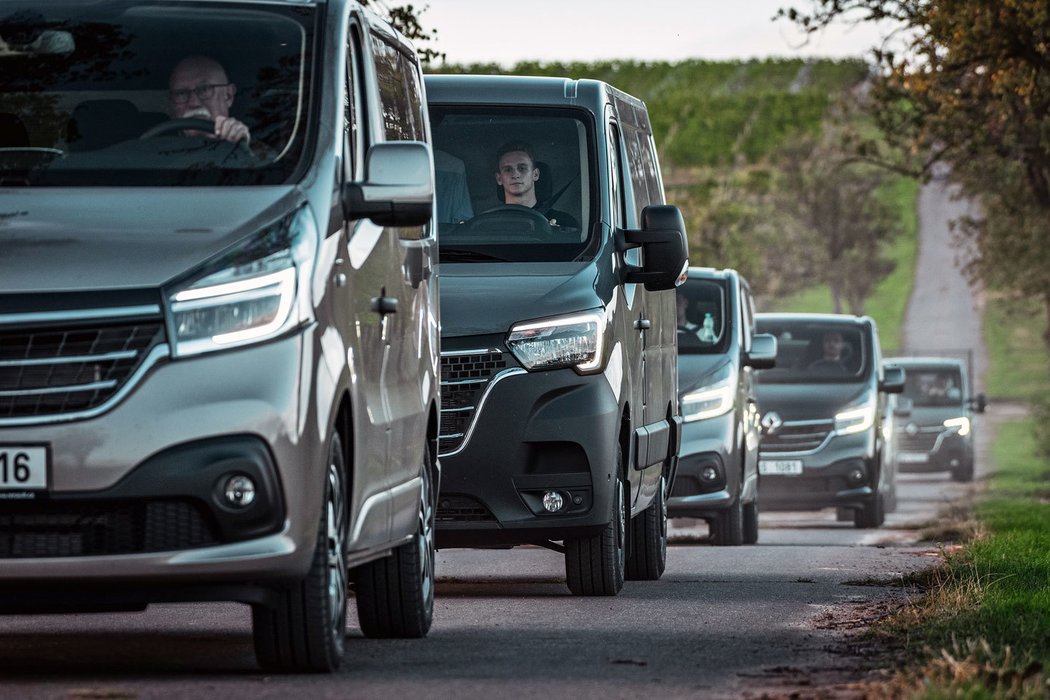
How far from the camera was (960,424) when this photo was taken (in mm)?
41719

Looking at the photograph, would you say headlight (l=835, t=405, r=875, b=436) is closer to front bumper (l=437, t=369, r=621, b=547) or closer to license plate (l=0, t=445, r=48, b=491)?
front bumper (l=437, t=369, r=621, b=547)

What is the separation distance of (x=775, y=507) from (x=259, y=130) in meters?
17.0

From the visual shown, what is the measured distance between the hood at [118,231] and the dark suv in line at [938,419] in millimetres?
34958

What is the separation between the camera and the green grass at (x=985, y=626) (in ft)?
22.2

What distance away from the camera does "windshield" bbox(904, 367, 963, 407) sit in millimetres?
42094

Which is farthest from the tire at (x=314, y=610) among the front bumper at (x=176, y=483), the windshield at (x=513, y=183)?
the windshield at (x=513, y=183)

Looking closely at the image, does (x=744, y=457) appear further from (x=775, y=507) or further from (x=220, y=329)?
(x=220, y=329)

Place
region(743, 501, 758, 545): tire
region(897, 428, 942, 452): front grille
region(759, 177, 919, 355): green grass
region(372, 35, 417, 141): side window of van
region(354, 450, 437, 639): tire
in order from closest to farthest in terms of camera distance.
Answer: region(372, 35, 417, 141): side window of van → region(354, 450, 437, 639): tire → region(743, 501, 758, 545): tire → region(897, 428, 942, 452): front grille → region(759, 177, 919, 355): green grass

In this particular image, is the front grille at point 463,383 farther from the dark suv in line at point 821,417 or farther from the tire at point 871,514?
the tire at point 871,514

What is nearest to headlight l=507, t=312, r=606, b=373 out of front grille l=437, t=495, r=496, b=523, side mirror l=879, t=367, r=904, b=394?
front grille l=437, t=495, r=496, b=523

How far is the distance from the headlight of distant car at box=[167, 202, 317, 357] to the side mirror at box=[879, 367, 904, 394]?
17.2 meters

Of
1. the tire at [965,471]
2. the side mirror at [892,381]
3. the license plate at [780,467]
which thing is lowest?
the tire at [965,471]

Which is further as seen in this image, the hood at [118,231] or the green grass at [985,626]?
the hood at [118,231]

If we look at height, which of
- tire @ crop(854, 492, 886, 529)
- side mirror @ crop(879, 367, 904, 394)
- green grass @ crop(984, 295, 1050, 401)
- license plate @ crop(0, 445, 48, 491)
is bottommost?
green grass @ crop(984, 295, 1050, 401)
